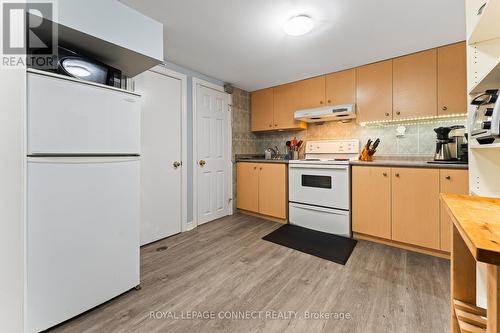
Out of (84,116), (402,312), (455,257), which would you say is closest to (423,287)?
(402,312)

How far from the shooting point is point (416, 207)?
6.72 ft

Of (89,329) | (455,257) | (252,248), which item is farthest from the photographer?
(252,248)

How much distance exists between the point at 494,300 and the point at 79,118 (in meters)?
1.82

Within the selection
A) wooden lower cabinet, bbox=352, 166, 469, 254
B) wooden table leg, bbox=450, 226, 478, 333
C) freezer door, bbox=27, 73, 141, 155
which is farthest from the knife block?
freezer door, bbox=27, 73, 141, 155

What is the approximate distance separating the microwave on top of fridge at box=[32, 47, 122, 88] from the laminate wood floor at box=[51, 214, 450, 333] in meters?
1.55

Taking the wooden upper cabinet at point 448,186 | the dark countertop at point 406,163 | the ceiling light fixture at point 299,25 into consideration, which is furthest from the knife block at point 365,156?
the ceiling light fixture at point 299,25

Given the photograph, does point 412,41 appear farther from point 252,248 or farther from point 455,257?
point 252,248

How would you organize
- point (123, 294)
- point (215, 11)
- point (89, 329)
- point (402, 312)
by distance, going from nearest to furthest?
point (89, 329)
point (402, 312)
point (123, 294)
point (215, 11)

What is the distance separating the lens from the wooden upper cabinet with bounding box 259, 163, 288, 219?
9.86 ft

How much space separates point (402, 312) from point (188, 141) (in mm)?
2601

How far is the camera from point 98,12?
136 centimetres

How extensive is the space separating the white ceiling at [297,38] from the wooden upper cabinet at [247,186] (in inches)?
57.3

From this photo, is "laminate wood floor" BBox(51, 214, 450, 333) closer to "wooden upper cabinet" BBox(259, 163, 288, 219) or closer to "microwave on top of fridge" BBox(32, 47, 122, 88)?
"wooden upper cabinet" BBox(259, 163, 288, 219)

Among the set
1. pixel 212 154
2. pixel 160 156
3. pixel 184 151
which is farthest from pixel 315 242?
pixel 160 156
